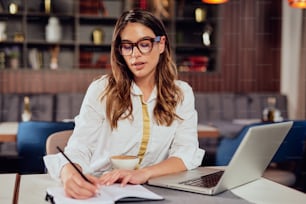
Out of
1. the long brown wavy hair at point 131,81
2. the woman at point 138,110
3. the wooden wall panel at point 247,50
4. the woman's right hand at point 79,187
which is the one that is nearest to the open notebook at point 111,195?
the woman's right hand at point 79,187

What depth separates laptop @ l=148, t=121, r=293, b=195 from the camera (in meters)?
1.21

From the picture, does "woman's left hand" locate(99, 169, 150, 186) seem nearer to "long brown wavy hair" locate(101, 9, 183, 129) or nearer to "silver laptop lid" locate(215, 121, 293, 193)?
"silver laptop lid" locate(215, 121, 293, 193)

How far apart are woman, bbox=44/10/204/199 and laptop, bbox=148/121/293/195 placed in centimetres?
17

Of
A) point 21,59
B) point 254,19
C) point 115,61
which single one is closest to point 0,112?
point 21,59

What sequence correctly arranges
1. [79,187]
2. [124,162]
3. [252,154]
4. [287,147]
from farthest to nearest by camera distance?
[287,147]
[124,162]
[252,154]
[79,187]

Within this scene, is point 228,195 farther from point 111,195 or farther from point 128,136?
point 128,136

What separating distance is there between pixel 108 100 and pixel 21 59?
3890mm

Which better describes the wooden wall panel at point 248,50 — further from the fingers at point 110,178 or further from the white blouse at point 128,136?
the fingers at point 110,178

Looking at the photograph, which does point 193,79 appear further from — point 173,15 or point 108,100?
point 108,100

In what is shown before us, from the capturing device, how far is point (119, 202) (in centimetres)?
118

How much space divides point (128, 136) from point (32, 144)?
1481 millimetres

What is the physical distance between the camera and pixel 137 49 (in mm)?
1625

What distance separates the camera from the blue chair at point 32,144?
297cm

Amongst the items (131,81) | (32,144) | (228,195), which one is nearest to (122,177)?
(228,195)
